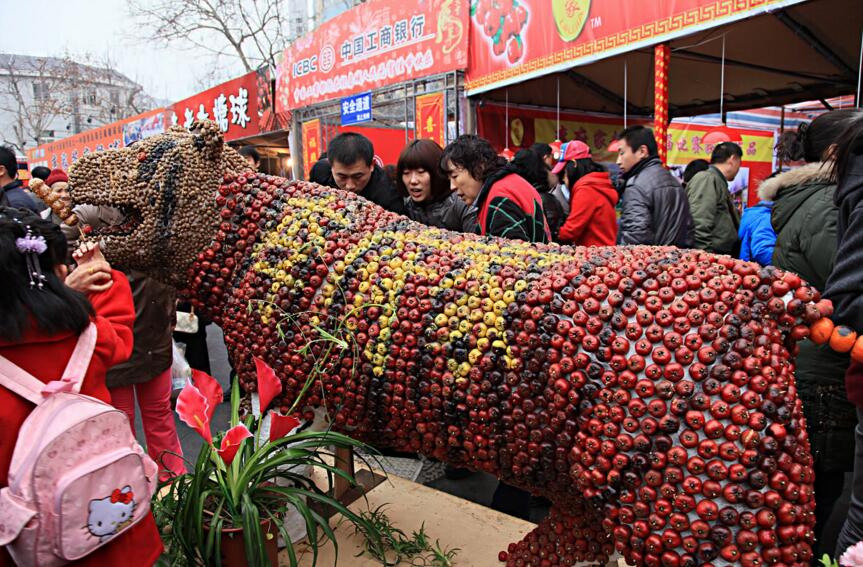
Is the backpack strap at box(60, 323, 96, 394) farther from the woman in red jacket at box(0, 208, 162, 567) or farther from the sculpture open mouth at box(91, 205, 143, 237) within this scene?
the sculpture open mouth at box(91, 205, 143, 237)

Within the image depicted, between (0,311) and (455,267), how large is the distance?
3.32 feet

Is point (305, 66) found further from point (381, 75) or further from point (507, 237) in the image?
point (507, 237)

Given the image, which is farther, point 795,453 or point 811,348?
point 811,348

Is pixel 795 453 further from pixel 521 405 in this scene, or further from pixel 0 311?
pixel 0 311

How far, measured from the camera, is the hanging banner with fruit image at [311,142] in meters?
9.20

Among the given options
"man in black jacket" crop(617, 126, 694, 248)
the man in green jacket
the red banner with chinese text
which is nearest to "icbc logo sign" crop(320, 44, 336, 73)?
the red banner with chinese text

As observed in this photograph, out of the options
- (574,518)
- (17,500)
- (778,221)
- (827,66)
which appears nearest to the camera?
(17,500)

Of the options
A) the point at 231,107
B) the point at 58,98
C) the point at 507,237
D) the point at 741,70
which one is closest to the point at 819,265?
the point at 507,237

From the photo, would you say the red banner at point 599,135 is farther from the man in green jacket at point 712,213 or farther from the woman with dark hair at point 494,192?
the woman with dark hair at point 494,192

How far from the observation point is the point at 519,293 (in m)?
1.33

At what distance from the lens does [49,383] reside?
4.42ft

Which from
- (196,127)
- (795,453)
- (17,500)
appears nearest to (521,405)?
(795,453)

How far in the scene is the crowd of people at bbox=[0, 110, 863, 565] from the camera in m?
1.36

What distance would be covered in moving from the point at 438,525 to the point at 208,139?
152 centimetres
